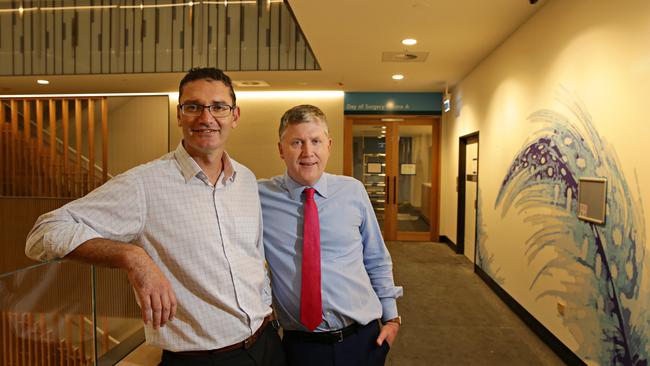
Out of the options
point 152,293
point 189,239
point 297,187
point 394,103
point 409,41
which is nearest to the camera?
point 152,293

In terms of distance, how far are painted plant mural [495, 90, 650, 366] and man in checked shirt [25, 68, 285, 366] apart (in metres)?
2.34

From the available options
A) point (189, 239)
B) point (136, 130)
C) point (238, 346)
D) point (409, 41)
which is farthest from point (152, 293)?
point (136, 130)

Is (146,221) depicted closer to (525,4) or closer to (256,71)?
(525,4)

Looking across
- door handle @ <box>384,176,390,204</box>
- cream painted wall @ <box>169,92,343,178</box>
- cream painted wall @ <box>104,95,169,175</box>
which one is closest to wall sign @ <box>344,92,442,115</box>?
cream painted wall @ <box>169,92,343,178</box>

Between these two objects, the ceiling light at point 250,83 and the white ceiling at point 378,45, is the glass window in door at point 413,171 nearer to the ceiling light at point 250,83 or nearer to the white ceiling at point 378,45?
the white ceiling at point 378,45

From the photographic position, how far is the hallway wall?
2.65 m

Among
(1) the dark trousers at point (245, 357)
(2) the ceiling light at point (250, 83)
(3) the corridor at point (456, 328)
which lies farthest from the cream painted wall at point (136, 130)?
(1) the dark trousers at point (245, 357)

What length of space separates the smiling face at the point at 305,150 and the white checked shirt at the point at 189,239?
30cm

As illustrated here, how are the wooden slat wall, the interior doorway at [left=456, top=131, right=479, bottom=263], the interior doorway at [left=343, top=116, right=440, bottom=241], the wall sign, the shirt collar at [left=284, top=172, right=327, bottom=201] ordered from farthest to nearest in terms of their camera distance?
the interior doorway at [left=343, top=116, right=440, bottom=241] → the wall sign → the wooden slat wall → the interior doorway at [left=456, top=131, right=479, bottom=263] → the shirt collar at [left=284, top=172, right=327, bottom=201]

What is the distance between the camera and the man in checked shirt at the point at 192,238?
3.58 ft

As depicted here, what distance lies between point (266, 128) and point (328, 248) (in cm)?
731

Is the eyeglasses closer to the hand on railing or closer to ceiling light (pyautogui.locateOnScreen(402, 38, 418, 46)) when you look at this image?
the hand on railing

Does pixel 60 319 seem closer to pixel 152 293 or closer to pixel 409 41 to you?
pixel 152 293

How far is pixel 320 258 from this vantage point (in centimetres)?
162
